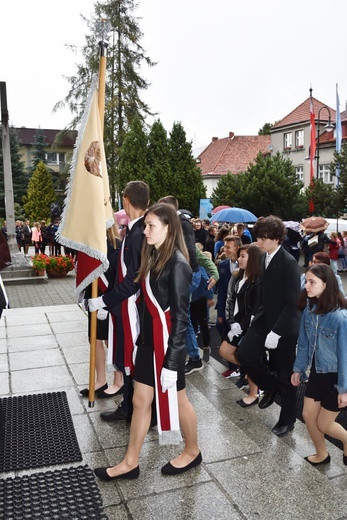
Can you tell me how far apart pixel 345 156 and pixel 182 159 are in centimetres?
1132

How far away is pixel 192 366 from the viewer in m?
6.26

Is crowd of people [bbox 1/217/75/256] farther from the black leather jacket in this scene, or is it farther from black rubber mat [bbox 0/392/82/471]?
the black leather jacket

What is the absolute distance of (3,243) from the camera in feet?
13.1

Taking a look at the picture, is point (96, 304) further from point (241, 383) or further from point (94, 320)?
point (241, 383)

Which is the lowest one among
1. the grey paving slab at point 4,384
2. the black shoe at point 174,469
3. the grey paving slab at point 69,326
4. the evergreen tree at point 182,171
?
the grey paving slab at point 69,326

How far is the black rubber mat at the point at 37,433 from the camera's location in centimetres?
386

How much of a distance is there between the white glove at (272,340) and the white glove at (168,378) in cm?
148

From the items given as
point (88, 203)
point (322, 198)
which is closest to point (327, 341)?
point (88, 203)

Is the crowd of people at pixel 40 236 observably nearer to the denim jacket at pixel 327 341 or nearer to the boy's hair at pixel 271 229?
the boy's hair at pixel 271 229

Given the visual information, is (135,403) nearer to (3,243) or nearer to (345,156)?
(3,243)

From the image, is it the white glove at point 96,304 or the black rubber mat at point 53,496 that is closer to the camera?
the black rubber mat at point 53,496

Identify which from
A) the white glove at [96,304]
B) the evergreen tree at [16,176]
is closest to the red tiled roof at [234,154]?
the evergreen tree at [16,176]

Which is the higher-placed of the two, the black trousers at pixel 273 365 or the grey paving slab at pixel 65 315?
the black trousers at pixel 273 365

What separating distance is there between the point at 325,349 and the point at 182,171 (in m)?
29.1
